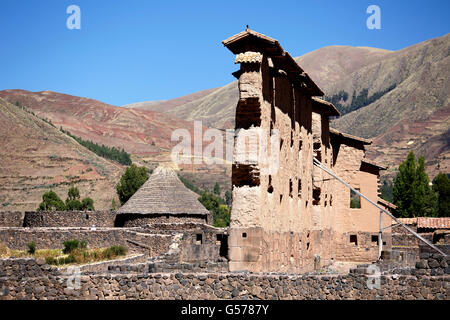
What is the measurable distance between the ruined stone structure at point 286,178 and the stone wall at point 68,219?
44.7 feet

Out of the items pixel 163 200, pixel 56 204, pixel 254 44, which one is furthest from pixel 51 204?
pixel 254 44

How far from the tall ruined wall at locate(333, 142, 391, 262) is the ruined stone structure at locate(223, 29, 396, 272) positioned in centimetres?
5

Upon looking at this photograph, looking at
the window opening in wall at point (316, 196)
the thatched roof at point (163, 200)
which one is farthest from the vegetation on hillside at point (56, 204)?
the window opening in wall at point (316, 196)

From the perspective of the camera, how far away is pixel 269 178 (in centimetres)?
2019

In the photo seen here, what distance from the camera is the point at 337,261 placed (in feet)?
111

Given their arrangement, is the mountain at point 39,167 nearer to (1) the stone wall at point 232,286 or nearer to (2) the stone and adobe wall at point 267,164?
(2) the stone and adobe wall at point 267,164

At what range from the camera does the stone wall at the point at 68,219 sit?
37688mm

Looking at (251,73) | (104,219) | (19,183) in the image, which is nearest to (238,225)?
(251,73)

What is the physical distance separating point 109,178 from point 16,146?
1449 centimetres

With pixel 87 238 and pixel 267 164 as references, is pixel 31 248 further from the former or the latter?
pixel 267 164

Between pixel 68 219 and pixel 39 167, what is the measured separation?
50.3m
